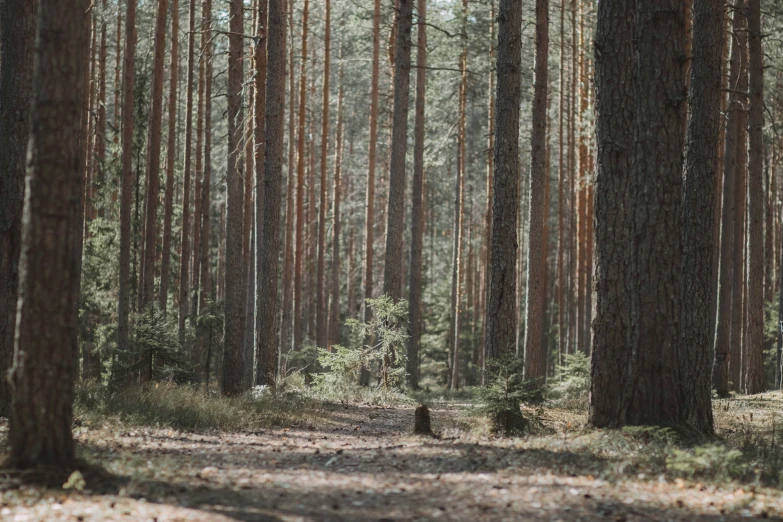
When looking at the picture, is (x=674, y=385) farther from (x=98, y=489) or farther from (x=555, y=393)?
(x=555, y=393)

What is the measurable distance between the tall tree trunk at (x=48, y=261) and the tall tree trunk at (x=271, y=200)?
7.87 meters

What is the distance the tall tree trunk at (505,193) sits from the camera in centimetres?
1199

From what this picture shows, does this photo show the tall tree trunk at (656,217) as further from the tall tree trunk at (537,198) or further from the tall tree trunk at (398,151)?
the tall tree trunk at (398,151)

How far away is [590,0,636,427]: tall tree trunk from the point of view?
7.93 meters

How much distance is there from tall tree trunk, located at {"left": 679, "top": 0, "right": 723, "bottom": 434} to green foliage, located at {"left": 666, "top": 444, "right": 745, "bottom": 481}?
282cm

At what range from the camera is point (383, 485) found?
6027 mm

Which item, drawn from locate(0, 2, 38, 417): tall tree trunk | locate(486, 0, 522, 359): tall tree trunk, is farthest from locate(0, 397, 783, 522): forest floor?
locate(486, 0, 522, 359): tall tree trunk

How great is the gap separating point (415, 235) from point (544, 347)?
21.8 metres

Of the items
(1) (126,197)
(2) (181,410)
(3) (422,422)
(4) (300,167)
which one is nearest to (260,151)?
(1) (126,197)

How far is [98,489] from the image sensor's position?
5.52 m

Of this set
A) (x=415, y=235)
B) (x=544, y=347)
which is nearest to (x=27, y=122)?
(x=415, y=235)

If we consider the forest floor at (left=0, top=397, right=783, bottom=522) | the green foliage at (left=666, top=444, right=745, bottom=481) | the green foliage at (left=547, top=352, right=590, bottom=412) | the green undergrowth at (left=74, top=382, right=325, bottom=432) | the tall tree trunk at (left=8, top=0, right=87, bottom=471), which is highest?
the tall tree trunk at (left=8, top=0, right=87, bottom=471)

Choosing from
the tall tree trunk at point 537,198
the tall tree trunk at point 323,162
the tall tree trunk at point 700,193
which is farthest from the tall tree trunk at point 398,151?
the tall tree trunk at point 323,162

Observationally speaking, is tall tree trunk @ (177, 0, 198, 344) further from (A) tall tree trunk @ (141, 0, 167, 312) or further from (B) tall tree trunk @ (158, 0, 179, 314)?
(A) tall tree trunk @ (141, 0, 167, 312)
